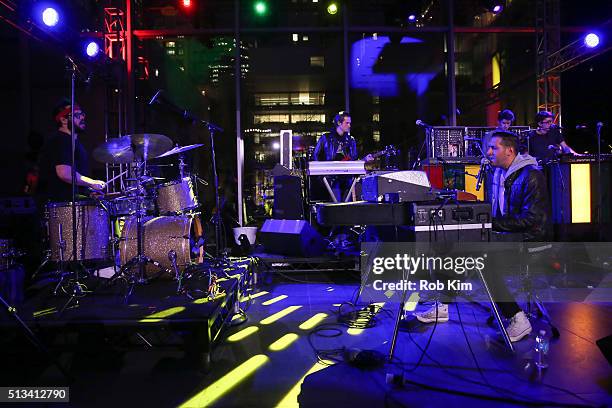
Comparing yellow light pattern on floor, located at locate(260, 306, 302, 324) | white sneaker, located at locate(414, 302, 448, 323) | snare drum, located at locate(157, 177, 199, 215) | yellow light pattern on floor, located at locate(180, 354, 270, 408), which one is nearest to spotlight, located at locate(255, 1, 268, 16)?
snare drum, located at locate(157, 177, 199, 215)

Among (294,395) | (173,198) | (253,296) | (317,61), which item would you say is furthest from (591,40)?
(294,395)

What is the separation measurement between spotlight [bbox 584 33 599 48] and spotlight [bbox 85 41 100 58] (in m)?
7.53

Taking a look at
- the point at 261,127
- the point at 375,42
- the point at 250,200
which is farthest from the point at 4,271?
the point at 375,42

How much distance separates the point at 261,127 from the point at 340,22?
2.63 meters

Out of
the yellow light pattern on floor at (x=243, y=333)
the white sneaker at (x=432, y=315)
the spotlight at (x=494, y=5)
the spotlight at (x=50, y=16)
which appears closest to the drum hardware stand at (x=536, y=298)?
the white sneaker at (x=432, y=315)

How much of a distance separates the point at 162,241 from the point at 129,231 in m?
0.36

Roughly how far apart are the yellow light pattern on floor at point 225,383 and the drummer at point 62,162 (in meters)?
2.23

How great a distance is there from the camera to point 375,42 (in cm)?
873

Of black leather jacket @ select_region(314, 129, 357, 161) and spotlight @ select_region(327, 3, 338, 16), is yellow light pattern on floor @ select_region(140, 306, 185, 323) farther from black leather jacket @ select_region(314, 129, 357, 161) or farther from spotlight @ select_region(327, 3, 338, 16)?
spotlight @ select_region(327, 3, 338, 16)

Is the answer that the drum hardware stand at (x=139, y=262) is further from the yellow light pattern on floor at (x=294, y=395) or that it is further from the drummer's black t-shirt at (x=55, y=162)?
the yellow light pattern on floor at (x=294, y=395)

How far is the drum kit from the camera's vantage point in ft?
12.1

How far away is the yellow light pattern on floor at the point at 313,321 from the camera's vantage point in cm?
370

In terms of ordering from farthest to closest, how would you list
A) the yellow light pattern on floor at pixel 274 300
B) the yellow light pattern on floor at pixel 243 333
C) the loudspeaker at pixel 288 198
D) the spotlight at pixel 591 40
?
1. the spotlight at pixel 591 40
2. the loudspeaker at pixel 288 198
3. the yellow light pattern on floor at pixel 274 300
4. the yellow light pattern on floor at pixel 243 333

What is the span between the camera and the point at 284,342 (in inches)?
131
